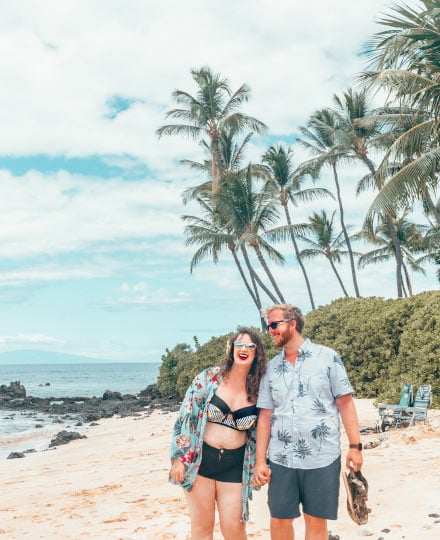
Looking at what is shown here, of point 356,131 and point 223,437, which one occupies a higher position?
point 356,131

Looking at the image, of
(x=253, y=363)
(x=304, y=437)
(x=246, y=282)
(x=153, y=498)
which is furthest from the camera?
(x=246, y=282)

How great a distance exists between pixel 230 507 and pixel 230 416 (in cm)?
55

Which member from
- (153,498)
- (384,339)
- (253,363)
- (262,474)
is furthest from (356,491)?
(384,339)

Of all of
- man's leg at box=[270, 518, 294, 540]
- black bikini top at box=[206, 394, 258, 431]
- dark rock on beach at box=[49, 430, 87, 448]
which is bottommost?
dark rock on beach at box=[49, 430, 87, 448]

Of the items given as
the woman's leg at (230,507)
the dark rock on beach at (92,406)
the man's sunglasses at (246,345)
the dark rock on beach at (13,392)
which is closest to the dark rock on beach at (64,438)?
the dark rock on beach at (92,406)

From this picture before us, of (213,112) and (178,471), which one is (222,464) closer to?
(178,471)

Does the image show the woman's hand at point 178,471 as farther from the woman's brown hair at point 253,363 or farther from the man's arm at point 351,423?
the man's arm at point 351,423

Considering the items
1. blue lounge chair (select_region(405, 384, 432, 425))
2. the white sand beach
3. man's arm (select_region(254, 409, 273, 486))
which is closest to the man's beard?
man's arm (select_region(254, 409, 273, 486))

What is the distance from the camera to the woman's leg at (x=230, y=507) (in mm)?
3596

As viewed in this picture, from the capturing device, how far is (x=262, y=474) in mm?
3482

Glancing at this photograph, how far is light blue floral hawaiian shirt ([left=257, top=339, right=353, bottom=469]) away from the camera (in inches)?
136

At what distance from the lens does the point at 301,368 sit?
358cm

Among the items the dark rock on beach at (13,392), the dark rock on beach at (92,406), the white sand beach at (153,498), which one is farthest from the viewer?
the dark rock on beach at (13,392)

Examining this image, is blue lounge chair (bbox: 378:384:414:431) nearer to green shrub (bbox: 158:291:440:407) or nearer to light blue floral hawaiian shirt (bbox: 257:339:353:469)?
green shrub (bbox: 158:291:440:407)
